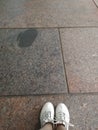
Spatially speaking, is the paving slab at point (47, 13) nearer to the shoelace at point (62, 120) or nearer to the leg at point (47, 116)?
the leg at point (47, 116)

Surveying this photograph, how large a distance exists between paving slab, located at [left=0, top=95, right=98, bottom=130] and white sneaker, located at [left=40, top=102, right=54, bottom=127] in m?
0.08

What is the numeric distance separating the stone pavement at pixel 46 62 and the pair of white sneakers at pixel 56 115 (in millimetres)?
84

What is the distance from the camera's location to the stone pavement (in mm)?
2104

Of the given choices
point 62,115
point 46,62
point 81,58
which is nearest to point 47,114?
point 62,115

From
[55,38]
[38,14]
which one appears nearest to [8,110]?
[55,38]

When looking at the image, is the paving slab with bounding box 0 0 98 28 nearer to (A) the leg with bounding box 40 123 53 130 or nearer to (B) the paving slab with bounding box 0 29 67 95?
(B) the paving slab with bounding box 0 29 67 95

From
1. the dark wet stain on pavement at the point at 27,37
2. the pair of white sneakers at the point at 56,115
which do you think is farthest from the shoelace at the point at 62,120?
the dark wet stain on pavement at the point at 27,37

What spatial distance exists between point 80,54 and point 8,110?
124 cm

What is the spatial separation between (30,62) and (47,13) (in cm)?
137

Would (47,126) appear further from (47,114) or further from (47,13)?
(47,13)

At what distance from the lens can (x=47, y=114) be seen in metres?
1.97

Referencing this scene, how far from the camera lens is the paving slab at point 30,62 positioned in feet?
7.70

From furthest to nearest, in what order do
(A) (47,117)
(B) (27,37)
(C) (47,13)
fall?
(C) (47,13), (B) (27,37), (A) (47,117)

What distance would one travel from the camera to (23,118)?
2.03 metres
